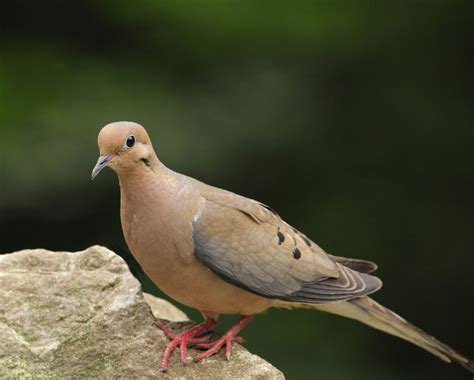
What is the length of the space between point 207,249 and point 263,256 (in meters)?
0.25

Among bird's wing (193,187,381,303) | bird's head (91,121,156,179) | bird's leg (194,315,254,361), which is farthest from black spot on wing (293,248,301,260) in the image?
bird's head (91,121,156,179)

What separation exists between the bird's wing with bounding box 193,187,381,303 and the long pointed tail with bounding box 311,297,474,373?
16cm

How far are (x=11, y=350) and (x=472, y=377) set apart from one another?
2793 mm

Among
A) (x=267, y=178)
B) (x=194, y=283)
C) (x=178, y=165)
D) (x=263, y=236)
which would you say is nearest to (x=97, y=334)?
(x=194, y=283)

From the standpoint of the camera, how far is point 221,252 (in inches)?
127

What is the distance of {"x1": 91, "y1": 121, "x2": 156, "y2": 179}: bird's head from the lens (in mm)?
3041

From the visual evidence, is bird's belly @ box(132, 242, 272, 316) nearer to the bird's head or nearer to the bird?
the bird

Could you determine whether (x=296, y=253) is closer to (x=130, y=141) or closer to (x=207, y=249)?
(x=207, y=249)

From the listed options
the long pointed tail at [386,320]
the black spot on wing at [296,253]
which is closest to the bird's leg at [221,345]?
the black spot on wing at [296,253]

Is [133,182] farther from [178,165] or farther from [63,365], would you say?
[178,165]

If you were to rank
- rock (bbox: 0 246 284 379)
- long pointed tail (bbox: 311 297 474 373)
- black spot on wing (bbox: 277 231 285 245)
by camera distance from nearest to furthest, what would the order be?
rock (bbox: 0 246 284 379), black spot on wing (bbox: 277 231 285 245), long pointed tail (bbox: 311 297 474 373)

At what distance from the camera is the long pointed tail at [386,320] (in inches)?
147

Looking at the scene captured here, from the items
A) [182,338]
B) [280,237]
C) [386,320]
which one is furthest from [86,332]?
[386,320]

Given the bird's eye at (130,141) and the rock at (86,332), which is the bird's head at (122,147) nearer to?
the bird's eye at (130,141)
